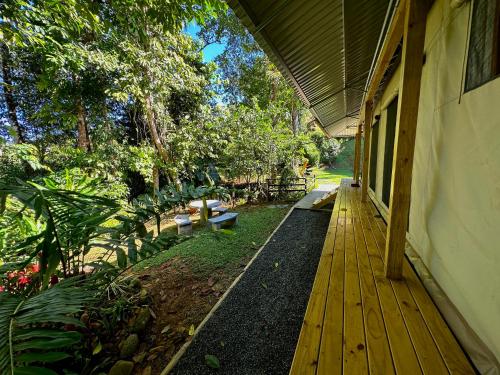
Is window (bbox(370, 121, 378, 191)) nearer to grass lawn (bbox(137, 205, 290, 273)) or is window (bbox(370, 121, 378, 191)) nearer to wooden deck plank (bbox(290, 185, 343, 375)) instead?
grass lawn (bbox(137, 205, 290, 273))

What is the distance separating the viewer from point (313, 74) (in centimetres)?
312

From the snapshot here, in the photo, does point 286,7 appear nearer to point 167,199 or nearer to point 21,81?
point 167,199

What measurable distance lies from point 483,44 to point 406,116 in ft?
1.47

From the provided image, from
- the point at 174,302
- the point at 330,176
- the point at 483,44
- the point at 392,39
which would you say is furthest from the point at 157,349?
the point at 330,176

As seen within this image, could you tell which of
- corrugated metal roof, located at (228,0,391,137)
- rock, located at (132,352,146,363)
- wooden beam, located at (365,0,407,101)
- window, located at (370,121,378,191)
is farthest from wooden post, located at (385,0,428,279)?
window, located at (370,121,378,191)

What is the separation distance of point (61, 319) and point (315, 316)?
1352 millimetres

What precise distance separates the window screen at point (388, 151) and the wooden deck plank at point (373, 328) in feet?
6.39

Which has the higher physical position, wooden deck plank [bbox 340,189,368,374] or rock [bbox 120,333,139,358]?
wooden deck plank [bbox 340,189,368,374]

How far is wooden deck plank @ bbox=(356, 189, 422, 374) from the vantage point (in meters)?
1.05

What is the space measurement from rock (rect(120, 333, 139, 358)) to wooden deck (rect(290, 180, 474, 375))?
1677 mm

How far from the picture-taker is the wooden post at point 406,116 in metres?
1.36

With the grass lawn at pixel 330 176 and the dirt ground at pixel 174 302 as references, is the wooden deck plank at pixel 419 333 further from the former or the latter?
the grass lawn at pixel 330 176

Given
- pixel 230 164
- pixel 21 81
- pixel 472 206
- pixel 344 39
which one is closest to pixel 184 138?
pixel 230 164

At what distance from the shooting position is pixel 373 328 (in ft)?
4.21
